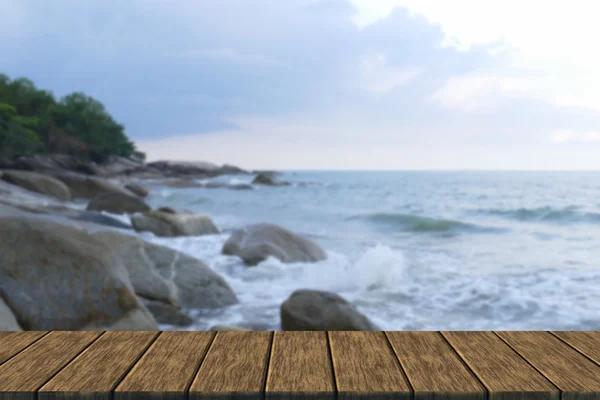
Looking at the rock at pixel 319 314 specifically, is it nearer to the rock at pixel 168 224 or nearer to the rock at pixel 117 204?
the rock at pixel 168 224

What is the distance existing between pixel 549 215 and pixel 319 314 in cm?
1860

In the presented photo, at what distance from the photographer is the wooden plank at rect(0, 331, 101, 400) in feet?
5.12

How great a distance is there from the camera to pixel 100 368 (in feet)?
5.61

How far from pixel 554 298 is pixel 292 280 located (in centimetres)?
421

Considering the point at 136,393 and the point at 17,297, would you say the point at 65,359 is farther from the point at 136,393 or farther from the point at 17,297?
the point at 17,297

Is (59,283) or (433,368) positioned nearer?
(433,368)

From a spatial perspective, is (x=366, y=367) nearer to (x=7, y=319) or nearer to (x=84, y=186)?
(x=7, y=319)

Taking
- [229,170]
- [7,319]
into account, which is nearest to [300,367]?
[7,319]

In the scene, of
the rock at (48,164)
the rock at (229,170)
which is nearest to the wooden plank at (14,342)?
the rock at (48,164)

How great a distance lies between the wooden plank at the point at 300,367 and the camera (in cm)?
153

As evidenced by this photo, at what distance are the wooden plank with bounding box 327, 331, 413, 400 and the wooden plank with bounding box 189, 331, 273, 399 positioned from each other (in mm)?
243

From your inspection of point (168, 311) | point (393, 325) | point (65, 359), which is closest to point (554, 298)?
point (393, 325)

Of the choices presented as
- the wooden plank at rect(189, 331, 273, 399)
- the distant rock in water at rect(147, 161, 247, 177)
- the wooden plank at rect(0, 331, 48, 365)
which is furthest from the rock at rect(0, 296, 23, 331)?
the distant rock in water at rect(147, 161, 247, 177)

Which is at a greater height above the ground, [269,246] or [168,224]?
[168,224]
